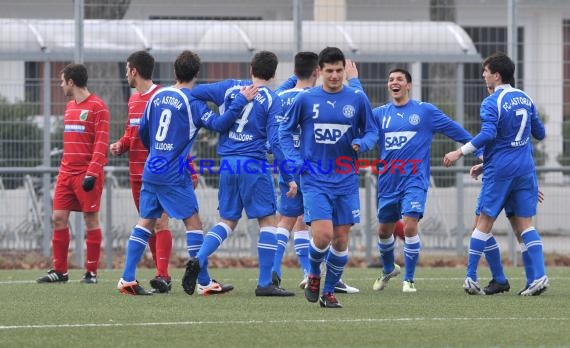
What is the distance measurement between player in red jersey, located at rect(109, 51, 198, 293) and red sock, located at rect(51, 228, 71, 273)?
3.22ft

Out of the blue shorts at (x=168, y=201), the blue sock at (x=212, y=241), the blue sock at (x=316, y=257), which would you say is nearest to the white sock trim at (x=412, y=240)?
the blue sock at (x=212, y=241)

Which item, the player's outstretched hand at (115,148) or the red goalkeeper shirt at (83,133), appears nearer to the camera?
the player's outstretched hand at (115,148)

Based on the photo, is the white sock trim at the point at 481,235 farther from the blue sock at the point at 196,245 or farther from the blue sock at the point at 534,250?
the blue sock at the point at 196,245

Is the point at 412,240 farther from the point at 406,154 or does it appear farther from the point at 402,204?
the point at 406,154

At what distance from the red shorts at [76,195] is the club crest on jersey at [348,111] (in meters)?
3.40

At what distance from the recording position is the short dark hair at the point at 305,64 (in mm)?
11852

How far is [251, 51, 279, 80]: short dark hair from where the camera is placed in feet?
36.3

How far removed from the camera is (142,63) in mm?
11680

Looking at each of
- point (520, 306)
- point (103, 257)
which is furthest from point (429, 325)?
point (103, 257)

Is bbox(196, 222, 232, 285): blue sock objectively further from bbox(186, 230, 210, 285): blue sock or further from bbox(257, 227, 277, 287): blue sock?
bbox(257, 227, 277, 287): blue sock

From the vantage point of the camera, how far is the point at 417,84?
17.2 metres

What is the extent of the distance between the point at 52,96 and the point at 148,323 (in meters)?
8.49

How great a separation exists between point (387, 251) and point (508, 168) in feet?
4.72

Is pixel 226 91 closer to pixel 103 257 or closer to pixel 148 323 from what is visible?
pixel 148 323
